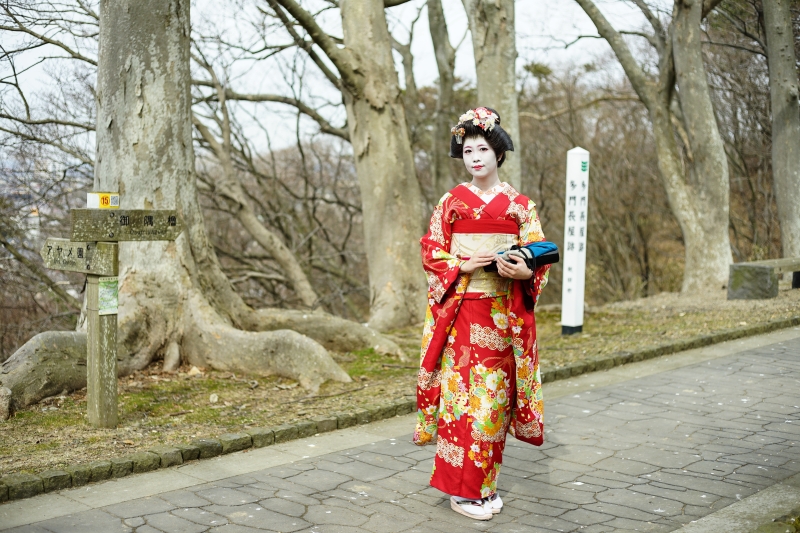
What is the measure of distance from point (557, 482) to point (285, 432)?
174cm

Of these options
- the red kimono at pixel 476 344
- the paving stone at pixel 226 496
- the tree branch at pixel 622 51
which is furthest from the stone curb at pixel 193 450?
the tree branch at pixel 622 51

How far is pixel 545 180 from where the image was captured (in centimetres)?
2252

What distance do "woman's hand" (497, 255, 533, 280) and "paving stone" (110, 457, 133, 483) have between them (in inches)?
89.9

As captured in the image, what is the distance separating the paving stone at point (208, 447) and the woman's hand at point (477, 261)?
6.35 ft

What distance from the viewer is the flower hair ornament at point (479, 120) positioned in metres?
4.24

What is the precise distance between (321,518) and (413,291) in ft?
23.9

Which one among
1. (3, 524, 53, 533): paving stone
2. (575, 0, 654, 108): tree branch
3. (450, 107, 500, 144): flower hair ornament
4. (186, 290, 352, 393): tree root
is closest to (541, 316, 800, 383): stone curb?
(186, 290, 352, 393): tree root

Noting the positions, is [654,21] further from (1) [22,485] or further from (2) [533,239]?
(1) [22,485]

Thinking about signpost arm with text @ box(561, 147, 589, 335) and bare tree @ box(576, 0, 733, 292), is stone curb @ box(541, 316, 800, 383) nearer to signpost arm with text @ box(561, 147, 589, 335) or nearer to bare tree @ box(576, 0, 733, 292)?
signpost arm with text @ box(561, 147, 589, 335)

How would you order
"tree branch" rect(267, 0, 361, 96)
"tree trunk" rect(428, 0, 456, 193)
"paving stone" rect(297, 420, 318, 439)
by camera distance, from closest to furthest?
"paving stone" rect(297, 420, 318, 439) → "tree branch" rect(267, 0, 361, 96) → "tree trunk" rect(428, 0, 456, 193)

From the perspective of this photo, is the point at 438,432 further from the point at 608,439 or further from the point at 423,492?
the point at 608,439

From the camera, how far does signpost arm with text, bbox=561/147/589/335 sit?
9.59m

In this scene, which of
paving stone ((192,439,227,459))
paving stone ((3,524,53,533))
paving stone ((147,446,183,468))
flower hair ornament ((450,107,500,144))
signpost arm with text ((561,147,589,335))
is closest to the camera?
paving stone ((3,524,53,533))

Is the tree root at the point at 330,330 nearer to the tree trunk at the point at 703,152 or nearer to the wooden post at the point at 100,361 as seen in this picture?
the wooden post at the point at 100,361
